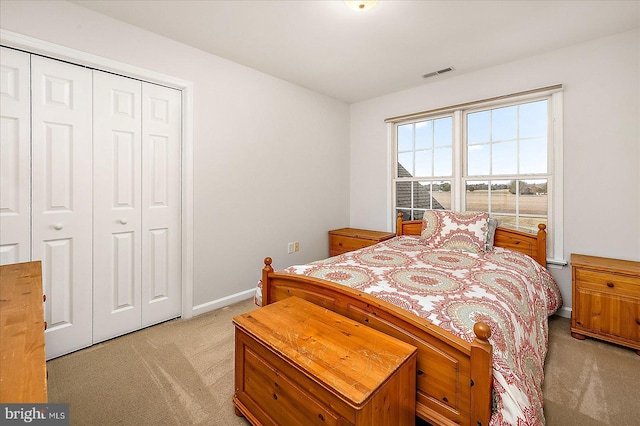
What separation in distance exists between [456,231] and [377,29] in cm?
190

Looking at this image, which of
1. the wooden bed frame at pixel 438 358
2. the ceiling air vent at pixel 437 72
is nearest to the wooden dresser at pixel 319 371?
the wooden bed frame at pixel 438 358

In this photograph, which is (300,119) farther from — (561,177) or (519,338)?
(519,338)

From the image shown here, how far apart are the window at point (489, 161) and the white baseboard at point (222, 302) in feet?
6.96

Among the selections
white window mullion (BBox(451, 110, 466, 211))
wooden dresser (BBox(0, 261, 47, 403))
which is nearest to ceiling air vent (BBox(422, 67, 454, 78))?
white window mullion (BBox(451, 110, 466, 211))

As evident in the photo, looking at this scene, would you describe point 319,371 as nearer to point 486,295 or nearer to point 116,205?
point 486,295

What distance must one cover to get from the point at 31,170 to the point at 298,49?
220 centimetres

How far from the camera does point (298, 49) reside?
2680mm

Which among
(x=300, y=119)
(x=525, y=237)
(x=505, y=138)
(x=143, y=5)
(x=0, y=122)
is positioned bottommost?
(x=525, y=237)

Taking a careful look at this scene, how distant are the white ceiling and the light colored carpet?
2.43m

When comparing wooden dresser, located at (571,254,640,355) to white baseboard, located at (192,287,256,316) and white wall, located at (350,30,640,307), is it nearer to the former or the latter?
white wall, located at (350,30,640,307)

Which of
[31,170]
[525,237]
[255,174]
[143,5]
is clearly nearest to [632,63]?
[525,237]

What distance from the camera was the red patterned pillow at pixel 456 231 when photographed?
8.96ft

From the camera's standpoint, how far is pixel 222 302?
2.93 metres

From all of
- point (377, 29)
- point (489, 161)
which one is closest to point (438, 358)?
point (377, 29)
